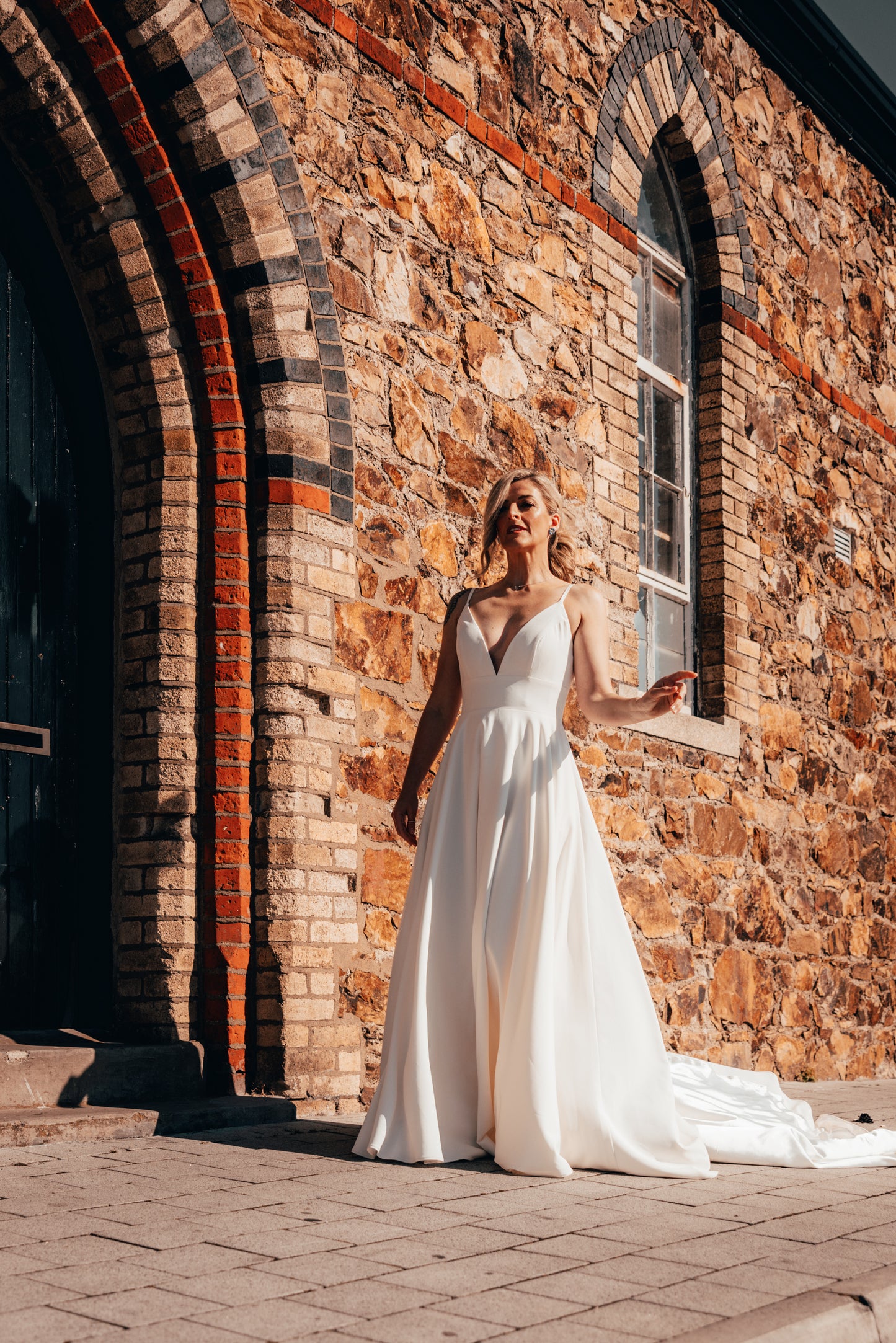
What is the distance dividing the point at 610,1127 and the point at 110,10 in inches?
165

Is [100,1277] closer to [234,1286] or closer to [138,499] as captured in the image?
[234,1286]

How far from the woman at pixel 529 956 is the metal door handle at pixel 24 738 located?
55.1 inches

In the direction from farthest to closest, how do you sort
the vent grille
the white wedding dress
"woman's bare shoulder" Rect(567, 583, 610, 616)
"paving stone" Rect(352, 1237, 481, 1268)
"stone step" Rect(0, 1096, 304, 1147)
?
the vent grille → "woman's bare shoulder" Rect(567, 583, 610, 616) → "stone step" Rect(0, 1096, 304, 1147) → the white wedding dress → "paving stone" Rect(352, 1237, 481, 1268)

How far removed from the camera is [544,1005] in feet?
12.7

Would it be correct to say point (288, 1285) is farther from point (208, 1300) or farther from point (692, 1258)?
point (692, 1258)

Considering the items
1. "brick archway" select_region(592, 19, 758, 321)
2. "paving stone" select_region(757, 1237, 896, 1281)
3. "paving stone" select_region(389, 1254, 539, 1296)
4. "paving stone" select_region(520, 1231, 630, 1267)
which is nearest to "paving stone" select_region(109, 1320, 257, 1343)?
"paving stone" select_region(389, 1254, 539, 1296)

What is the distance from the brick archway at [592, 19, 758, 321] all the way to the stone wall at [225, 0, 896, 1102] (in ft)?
0.14

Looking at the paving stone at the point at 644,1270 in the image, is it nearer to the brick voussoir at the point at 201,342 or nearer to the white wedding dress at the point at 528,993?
the white wedding dress at the point at 528,993

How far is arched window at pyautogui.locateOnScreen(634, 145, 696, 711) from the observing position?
8.13 meters

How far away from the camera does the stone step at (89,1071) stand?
4.28 m

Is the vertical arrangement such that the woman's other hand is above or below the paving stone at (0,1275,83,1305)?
above

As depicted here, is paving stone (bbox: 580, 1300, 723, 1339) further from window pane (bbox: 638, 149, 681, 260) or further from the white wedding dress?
window pane (bbox: 638, 149, 681, 260)

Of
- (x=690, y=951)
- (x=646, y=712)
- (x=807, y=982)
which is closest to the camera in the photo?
(x=646, y=712)

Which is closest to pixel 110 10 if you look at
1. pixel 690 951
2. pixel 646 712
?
pixel 646 712
